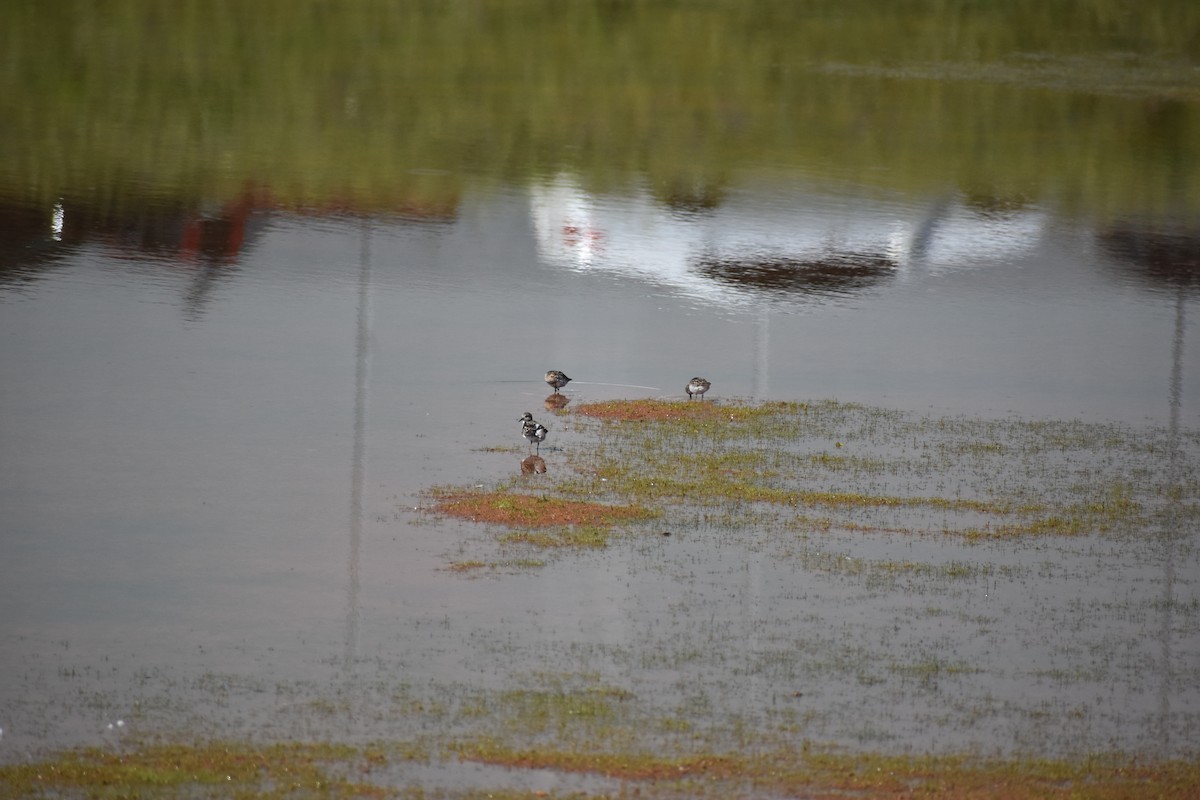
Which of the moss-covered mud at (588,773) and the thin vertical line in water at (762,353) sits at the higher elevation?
the thin vertical line in water at (762,353)

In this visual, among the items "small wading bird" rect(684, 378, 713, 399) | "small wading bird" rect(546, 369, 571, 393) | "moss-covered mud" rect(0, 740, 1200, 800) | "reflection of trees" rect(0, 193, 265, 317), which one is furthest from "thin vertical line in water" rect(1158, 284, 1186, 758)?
"reflection of trees" rect(0, 193, 265, 317)

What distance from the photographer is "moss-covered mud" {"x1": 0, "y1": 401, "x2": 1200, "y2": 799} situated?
8594mm

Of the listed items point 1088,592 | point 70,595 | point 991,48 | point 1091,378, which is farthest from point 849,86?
point 70,595

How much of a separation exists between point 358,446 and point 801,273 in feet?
24.9

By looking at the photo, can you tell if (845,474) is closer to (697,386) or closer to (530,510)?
(697,386)

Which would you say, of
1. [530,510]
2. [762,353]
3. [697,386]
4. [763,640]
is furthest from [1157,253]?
[763,640]

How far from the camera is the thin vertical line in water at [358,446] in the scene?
34.3ft

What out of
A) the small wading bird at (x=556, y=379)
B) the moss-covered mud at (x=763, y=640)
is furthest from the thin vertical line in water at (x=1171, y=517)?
the small wading bird at (x=556, y=379)

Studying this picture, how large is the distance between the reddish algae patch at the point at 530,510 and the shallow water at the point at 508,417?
0.29 meters

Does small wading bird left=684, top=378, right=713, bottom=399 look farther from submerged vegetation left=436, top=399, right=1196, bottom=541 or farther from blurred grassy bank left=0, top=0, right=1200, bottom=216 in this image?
blurred grassy bank left=0, top=0, right=1200, bottom=216

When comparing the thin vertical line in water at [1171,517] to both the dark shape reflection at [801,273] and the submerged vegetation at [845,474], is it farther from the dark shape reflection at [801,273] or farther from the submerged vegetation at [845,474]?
the dark shape reflection at [801,273]

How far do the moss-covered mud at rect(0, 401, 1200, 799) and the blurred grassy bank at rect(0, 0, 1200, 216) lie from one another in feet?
32.0

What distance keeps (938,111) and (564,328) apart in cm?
1429

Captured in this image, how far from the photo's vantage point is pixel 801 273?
19750 mm
